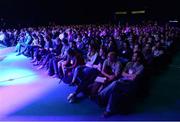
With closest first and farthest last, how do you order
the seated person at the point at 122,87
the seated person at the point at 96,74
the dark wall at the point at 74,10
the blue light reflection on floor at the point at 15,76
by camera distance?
1. the seated person at the point at 122,87
2. the seated person at the point at 96,74
3. the blue light reflection on floor at the point at 15,76
4. the dark wall at the point at 74,10

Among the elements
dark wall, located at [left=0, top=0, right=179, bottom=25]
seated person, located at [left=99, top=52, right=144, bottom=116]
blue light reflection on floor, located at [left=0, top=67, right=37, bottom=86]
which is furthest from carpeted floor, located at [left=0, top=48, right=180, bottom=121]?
dark wall, located at [left=0, top=0, right=179, bottom=25]

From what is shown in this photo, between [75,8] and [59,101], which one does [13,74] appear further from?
[75,8]

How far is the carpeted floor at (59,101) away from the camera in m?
5.64

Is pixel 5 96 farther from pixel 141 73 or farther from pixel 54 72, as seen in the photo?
pixel 141 73

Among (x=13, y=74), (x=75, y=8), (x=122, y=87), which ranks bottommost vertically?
(x=13, y=74)

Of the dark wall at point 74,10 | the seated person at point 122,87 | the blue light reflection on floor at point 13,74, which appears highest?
the dark wall at point 74,10

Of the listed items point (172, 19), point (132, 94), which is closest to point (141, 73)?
point (132, 94)

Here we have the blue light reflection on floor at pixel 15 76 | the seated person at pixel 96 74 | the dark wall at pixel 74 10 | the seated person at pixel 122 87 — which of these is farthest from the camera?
the dark wall at pixel 74 10

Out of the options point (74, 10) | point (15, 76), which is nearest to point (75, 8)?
point (74, 10)

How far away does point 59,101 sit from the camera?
6570 millimetres

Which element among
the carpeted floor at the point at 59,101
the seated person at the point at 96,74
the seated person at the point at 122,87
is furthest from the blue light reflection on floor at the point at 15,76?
the seated person at the point at 122,87

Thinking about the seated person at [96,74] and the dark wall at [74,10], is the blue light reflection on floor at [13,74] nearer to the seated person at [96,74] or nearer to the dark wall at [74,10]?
the seated person at [96,74]

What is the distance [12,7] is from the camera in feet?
83.9

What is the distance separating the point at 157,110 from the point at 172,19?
26.8m
